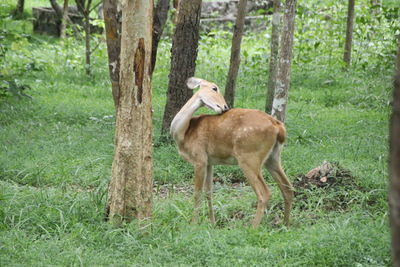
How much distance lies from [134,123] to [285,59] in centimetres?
335

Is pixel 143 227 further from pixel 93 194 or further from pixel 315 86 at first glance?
pixel 315 86

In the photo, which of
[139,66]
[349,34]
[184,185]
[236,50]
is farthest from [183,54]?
[349,34]

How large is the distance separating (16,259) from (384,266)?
9.10 feet

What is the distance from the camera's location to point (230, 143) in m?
6.61

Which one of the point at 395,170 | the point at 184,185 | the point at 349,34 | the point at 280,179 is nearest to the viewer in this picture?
the point at 395,170

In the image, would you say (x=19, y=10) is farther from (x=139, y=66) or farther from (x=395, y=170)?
(x=395, y=170)

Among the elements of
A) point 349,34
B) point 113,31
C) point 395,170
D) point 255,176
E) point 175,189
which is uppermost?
point 349,34

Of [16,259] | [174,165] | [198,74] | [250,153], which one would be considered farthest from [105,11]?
[198,74]

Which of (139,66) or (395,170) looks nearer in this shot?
(395,170)

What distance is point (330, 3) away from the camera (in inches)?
585

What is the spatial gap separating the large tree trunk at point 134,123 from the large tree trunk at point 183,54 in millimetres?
3191

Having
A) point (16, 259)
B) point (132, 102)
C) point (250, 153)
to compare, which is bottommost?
point (16, 259)

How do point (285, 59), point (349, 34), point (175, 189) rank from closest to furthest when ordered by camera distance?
1. point (175, 189)
2. point (285, 59)
3. point (349, 34)

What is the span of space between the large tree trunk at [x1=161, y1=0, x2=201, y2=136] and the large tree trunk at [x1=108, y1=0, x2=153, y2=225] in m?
3.19
